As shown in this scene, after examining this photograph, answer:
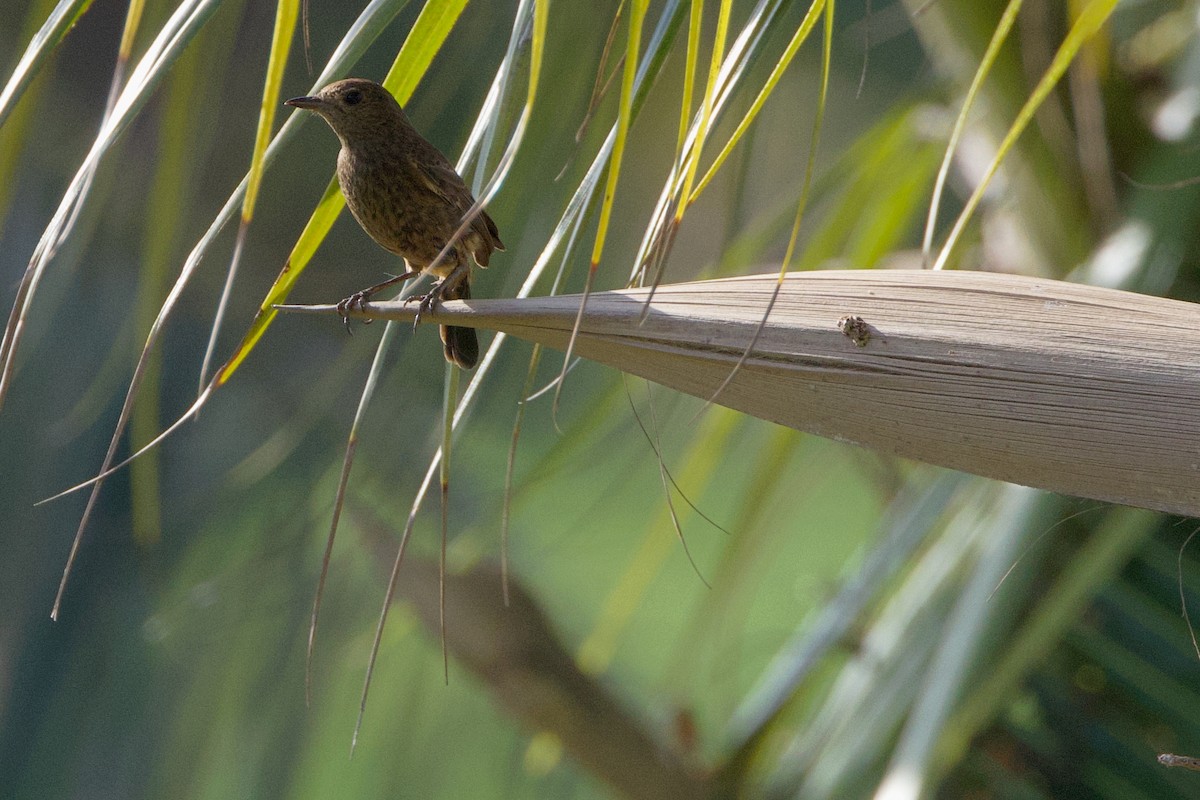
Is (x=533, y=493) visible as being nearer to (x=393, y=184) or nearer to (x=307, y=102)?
(x=393, y=184)

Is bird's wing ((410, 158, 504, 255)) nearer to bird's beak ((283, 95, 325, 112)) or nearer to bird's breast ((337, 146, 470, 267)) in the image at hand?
bird's breast ((337, 146, 470, 267))

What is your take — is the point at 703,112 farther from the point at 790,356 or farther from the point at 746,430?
the point at 746,430

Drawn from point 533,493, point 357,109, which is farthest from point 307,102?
point 533,493

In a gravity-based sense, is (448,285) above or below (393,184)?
below

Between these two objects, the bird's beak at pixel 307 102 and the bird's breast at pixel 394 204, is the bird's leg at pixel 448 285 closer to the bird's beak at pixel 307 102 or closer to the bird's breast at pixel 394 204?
the bird's breast at pixel 394 204

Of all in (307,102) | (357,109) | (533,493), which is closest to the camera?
(307,102)

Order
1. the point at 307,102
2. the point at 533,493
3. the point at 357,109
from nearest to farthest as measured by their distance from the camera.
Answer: the point at 307,102 → the point at 357,109 → the point at 533,493
